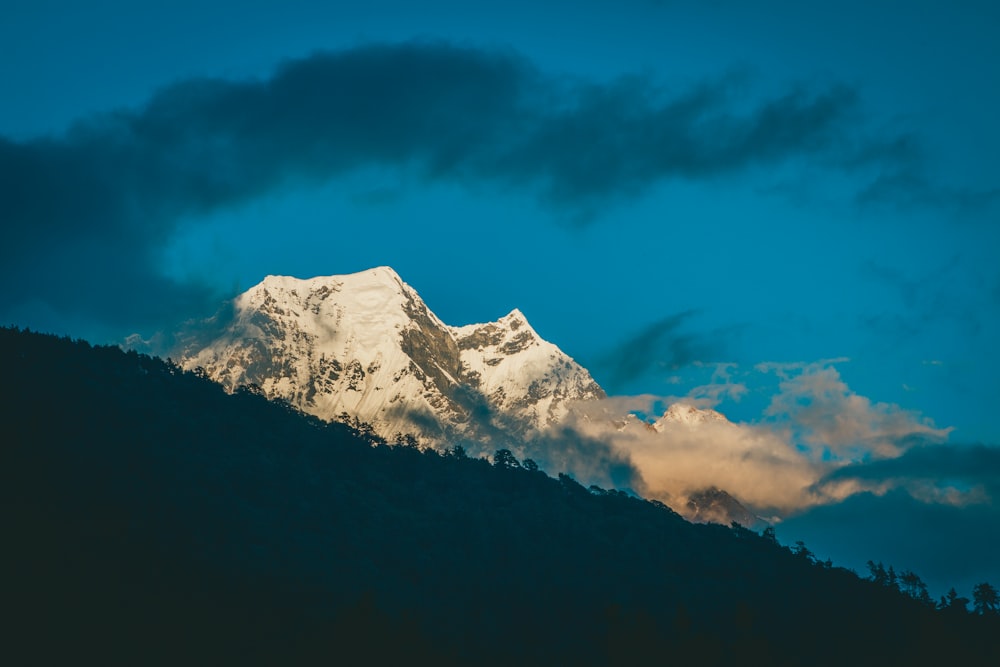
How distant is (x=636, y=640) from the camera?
173 metres

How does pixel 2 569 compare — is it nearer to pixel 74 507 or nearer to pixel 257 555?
pixel 74 507

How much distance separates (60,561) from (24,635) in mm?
21433

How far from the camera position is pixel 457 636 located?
629 feet

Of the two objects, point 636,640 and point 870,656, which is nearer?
point 636,640

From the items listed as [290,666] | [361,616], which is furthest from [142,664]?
[361,616]

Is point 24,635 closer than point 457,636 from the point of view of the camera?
Yes

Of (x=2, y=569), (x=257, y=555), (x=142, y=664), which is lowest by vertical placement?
(x=142, y=664)

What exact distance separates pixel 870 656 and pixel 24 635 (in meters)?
133

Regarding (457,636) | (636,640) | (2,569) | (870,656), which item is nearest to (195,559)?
(2,569)

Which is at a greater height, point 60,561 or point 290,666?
point 60,561

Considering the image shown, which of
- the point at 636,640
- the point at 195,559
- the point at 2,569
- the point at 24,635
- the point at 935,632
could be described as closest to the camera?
the point at 24,635

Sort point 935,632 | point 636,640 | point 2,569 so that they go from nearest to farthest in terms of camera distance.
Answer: point 2,569 < point 636,640 < point 935,632

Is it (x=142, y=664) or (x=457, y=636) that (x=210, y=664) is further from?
(x=457, y=636)

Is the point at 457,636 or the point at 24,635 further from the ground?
the point at 457,636
